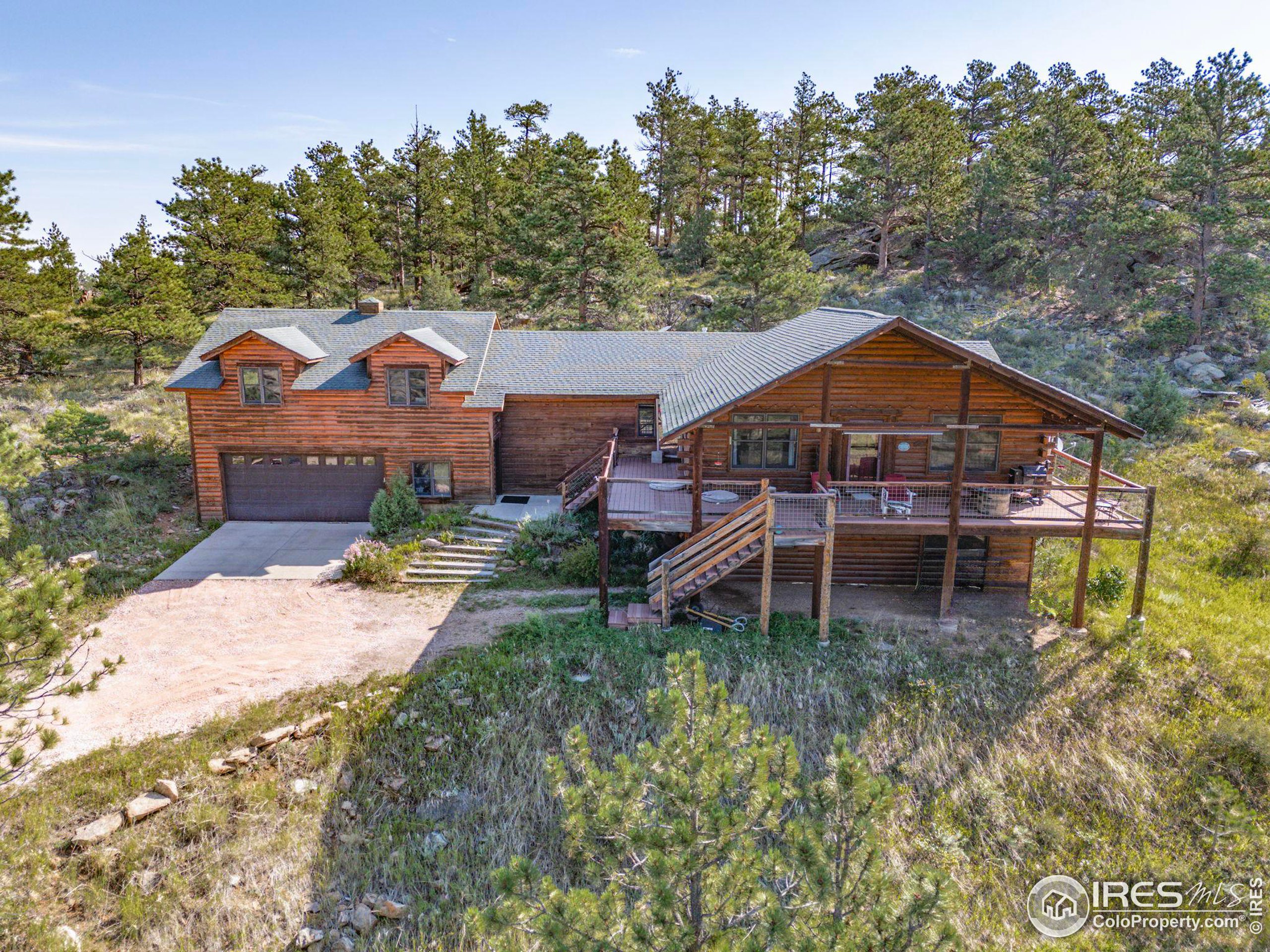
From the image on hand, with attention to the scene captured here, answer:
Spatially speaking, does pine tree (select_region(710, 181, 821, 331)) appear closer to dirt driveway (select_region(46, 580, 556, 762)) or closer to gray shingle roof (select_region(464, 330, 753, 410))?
gray shingle roof (select_region(464, 330, 753, 410))

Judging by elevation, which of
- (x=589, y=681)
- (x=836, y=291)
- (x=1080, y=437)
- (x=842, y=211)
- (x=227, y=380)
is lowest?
(x=589, y=681)

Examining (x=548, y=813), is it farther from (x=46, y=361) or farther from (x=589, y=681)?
(x=46, y=361)

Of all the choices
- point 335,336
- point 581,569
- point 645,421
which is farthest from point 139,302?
point 581,569

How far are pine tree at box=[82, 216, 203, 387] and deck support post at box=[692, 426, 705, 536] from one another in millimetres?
25091

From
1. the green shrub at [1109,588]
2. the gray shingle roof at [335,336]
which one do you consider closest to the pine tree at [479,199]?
the gray shingle roof at [335,336]

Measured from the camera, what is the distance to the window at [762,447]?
54.9 ft

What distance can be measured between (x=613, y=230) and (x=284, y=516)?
2100 centimetres

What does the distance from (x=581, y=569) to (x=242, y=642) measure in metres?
7.35

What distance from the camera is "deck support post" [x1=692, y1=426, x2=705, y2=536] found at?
1477 centimetres

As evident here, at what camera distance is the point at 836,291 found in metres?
41.8

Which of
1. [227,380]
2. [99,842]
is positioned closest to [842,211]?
[227,380]

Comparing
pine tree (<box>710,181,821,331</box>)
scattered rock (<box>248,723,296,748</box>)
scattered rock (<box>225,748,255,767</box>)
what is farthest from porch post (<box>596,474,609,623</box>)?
pine tree (<box>710,181,821,331</box>)

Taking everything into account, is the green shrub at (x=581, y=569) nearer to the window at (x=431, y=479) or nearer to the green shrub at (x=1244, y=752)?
the window at (x=431, y=479)

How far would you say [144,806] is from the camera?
386 inches
